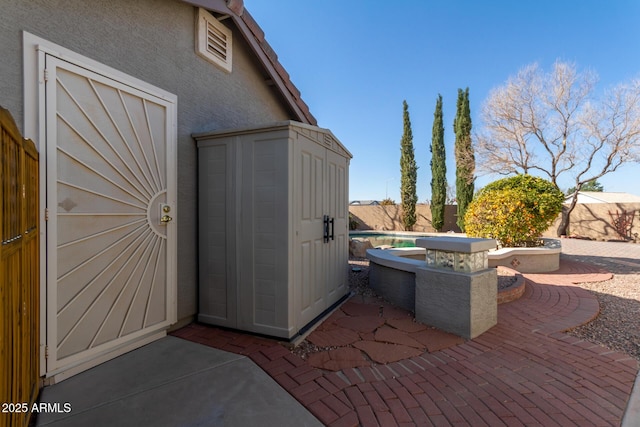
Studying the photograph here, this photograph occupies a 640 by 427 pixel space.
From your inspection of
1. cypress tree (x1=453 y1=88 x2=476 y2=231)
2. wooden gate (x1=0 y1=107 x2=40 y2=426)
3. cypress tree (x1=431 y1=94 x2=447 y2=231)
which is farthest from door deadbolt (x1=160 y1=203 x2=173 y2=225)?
cypress tree (x1=431 y1=94 x2=447 y2=231)

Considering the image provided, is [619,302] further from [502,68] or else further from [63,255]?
[502,68]

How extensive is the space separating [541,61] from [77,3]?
59.7ft

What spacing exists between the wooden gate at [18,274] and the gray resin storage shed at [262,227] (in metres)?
1.53

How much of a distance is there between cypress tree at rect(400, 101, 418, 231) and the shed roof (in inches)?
590

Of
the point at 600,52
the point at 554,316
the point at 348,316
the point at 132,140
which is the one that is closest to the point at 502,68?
the point at 600,52

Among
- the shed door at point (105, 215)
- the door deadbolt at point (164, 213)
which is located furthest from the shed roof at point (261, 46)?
the door deadbolt at point (164, 213)

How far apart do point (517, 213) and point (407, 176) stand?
523 inches

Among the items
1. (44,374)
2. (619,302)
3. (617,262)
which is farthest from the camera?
(617,262)

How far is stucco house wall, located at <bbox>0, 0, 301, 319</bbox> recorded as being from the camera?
2.09 m

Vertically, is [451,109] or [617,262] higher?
[451,109]

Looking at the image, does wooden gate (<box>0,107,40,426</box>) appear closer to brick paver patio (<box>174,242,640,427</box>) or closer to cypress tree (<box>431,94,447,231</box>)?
brick paver patio (<box>174,242,640,427</box>)

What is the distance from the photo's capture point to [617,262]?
7.79m

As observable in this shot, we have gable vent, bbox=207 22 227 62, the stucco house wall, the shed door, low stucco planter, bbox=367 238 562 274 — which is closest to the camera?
the stucco house wall

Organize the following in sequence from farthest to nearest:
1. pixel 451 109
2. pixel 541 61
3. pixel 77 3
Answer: pixel 451 109
pixel 541 61
pixel 77 3
